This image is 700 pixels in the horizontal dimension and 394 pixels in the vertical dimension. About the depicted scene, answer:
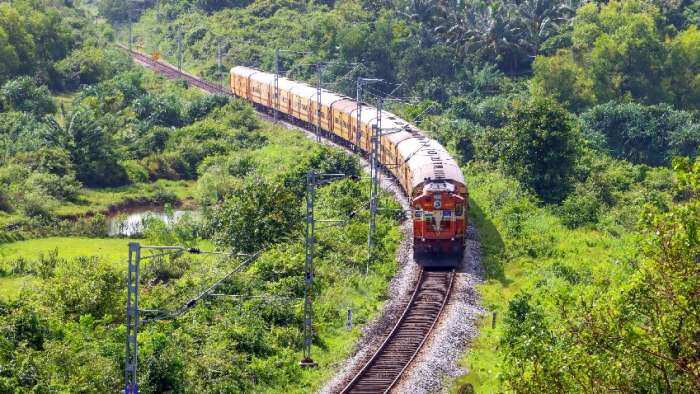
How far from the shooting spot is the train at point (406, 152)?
4150 centimetres

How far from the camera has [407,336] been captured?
35.1m

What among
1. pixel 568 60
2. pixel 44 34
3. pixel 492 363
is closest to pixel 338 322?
pixel 492 363

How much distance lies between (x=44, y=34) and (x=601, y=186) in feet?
199

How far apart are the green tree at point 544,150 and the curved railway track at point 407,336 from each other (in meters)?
14.6

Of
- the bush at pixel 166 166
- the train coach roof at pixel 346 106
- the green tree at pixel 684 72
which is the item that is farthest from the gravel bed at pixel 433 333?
the green tree at pixel 684 72

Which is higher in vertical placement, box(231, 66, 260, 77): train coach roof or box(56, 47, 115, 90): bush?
box(231, 66, 260, 77): train coach roof

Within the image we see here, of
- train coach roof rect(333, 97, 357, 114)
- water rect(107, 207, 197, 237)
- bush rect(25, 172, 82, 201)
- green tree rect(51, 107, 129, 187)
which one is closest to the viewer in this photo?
water rect(107, 207, 197, 237)

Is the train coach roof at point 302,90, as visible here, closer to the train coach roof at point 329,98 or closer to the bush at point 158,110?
the train coach roof at point 329,98

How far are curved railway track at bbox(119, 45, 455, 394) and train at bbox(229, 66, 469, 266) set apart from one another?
62.8 inches

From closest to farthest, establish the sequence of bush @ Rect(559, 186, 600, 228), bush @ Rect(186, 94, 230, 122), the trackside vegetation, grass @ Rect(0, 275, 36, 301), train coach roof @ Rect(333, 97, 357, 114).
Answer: the trackside vegetation < grass @ Rect(0, 275, 36, 301) < bush @ Rect(559, 186, 600, 228) < train coach roof @ Rect(333, 97, 357, 114) < bush @ Rect(186, 94, 230, 122)

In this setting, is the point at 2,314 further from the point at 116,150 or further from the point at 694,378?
the point at 116,150

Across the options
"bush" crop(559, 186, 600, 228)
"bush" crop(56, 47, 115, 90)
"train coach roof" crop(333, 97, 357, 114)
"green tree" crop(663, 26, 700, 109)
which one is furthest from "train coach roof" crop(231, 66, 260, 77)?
"bush" crop(559, 186, 600, 228)

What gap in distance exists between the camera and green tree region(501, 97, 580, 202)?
53062mm

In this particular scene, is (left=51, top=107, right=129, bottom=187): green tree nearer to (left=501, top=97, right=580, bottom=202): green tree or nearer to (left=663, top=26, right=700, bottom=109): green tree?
(left=501, top=97, right=580, bottom=202): green tree
